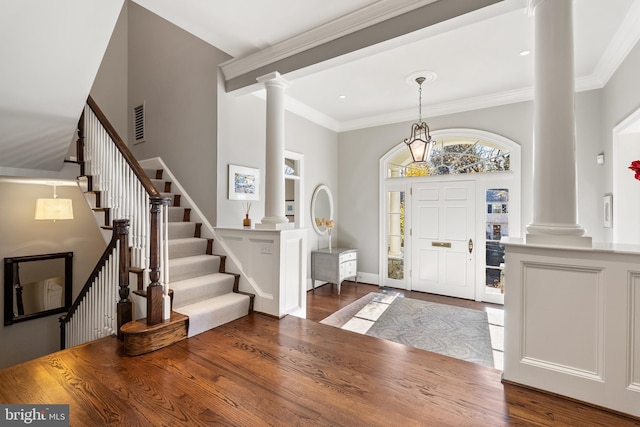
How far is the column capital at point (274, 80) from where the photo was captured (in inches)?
134

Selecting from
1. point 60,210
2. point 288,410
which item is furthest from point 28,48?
point 288,410

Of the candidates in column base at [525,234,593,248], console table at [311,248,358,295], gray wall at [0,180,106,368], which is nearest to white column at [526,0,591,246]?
column base at [525,234,593,248]

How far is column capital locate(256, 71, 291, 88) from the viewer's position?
11.2 ft

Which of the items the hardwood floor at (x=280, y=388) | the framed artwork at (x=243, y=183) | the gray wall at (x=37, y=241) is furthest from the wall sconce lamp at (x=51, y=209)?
the hardwood floor at (x=280, y=388)

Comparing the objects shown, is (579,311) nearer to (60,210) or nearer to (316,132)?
(316,132)

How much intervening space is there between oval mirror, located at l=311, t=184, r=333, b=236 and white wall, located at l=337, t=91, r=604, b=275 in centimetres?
33

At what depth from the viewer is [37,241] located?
14.3ft

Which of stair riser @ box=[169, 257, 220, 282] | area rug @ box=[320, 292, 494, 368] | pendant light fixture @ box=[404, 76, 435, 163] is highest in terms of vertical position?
pendant light fixture @ box=[404, 76, 435, 163]

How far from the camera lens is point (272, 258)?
10.9 feet

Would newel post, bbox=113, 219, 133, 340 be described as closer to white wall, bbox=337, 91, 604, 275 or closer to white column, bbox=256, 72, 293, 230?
white column, bbox=256, 72, 293, 230

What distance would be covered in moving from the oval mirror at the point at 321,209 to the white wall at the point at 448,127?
325mm

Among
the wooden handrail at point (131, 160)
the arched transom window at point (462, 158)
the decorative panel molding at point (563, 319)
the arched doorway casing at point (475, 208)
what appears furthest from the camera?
the arched transom window at point (462, 158)

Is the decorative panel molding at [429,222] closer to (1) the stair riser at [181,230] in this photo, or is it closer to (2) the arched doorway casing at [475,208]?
(2) the arched doorway casing at [475,208]

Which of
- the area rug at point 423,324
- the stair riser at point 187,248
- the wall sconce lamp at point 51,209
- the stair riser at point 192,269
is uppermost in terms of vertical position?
the wall sconce lamp at point 51,209
